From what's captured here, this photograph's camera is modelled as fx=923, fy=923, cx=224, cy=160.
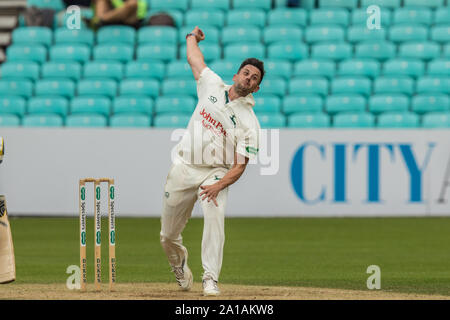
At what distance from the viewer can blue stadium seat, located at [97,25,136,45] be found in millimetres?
19094

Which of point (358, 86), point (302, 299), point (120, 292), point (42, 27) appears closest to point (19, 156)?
point (42, 27)

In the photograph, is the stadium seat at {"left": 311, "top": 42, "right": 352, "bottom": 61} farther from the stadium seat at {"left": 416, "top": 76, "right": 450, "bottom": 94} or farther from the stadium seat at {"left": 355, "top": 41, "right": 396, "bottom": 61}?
the stadium seat at {"left": 416, "top": 76, "right": 450, "bottom": 94}

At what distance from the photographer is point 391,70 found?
18.0 m

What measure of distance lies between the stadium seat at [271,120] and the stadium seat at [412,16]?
4.17 m

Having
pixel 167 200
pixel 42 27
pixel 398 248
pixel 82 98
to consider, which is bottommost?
pixel 398 248

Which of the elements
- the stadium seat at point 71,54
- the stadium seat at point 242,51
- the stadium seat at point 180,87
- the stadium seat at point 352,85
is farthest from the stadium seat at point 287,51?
the stadium seat at point 71,54

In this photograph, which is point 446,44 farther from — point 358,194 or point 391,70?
point 358,194

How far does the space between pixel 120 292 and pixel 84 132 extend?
811 centimetres

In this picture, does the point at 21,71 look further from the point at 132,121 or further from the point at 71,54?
the point at 132,121

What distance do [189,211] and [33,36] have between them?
12.5m

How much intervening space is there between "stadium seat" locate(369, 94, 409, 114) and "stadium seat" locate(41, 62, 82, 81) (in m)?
5.78

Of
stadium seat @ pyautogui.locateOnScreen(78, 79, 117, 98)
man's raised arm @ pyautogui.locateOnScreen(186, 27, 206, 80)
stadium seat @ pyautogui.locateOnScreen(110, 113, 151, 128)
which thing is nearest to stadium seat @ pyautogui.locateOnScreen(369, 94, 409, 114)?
stadium seat @ pyautogui.locateOnScreen(110, 113, 151, 128)

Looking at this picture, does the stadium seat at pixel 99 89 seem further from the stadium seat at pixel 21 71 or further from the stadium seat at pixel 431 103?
the stadium seat at pixel 431 103

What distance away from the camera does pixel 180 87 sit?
17547 millimetres
